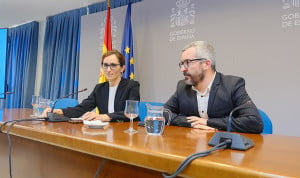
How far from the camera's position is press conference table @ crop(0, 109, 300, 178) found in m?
0.59

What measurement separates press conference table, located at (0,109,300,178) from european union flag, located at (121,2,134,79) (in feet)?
7.65

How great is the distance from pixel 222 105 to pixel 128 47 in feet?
7.62

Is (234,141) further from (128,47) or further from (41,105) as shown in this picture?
(128,47)

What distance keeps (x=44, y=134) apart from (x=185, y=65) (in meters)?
1.01

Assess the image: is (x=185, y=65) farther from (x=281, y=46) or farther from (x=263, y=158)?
(x=281, y=46)

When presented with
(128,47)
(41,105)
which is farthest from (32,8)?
(41,105)

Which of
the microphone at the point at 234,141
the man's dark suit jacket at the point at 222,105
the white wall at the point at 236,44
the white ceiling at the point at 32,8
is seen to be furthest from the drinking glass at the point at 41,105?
the white ceiling at the point at 32,8

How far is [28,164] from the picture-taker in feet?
4.43

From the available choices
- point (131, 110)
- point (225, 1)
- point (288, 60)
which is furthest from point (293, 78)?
point (131, 110)

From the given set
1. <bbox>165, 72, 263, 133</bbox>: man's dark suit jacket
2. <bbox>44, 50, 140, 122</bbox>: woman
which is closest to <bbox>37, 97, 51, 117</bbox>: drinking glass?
<bbox>44, 50, 140, 122</bbox>: woman

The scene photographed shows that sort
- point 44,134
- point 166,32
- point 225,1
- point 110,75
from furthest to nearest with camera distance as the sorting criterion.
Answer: point 166,32
point 225,1
point 110,75
point 44,134

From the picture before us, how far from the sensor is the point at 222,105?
159 cm

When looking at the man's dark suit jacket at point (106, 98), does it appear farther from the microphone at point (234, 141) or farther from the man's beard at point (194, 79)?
the microphone at point (234, 141)

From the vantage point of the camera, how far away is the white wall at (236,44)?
251cm
